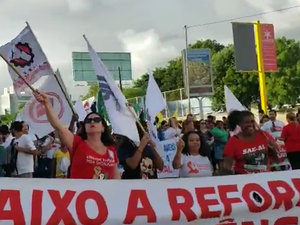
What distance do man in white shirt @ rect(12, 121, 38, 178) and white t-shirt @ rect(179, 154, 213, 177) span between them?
111 inches

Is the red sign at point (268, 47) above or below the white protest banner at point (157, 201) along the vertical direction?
above

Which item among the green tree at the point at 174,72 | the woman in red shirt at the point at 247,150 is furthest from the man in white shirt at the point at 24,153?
the green tree at the point at 174,72

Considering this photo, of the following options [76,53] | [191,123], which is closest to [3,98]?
[76,53]

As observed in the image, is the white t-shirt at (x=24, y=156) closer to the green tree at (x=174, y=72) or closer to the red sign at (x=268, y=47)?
the red sign at (x=268, y=47)

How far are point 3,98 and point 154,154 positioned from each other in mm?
142035

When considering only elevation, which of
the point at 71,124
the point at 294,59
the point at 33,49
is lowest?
the point at 71,124

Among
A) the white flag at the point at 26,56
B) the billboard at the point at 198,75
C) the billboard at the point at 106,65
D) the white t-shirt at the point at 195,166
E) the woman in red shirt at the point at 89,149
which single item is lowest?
the white t-shirt at the point at 195,166

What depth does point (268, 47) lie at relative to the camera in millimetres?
25547

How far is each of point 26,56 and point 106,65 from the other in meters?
42.2

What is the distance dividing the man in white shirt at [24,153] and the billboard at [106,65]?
4132 centimetres

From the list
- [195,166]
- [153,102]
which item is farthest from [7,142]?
[195,166]

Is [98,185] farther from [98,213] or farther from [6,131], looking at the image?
[6,131]

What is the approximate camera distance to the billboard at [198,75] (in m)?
32.2

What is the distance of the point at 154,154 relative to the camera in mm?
6020
